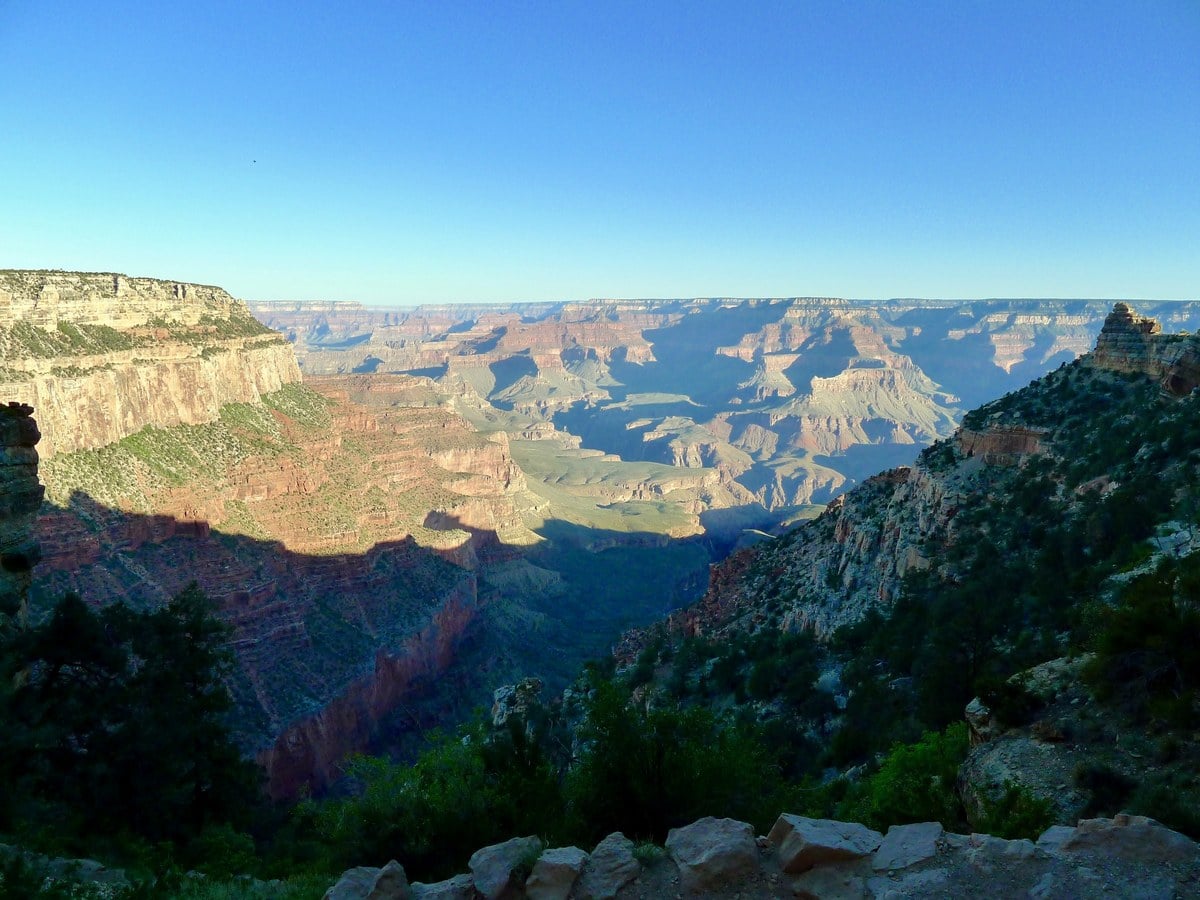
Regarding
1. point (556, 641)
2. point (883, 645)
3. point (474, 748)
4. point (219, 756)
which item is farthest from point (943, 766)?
point (556, 641)

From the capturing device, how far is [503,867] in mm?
9859

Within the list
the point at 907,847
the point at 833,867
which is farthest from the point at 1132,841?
the point at 833,867

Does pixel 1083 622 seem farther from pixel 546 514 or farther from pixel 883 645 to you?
pixel 546 514

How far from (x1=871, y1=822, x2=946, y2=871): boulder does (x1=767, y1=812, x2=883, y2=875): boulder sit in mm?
143

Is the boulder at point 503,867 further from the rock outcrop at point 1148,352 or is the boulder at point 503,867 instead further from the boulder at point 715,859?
the rock outcrop at point 1148,352

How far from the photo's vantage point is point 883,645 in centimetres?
2728

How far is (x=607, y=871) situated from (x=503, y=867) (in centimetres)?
140

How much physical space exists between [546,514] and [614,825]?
126784mm

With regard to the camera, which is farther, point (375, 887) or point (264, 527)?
point (264, 527)

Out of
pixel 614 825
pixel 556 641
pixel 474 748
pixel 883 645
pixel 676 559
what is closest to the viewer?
pixel 614 825

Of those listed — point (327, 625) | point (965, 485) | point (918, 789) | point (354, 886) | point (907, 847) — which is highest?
point (965, 485)

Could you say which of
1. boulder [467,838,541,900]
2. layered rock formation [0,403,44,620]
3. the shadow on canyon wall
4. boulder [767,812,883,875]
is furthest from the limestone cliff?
→ boulder [767,812,883,875]

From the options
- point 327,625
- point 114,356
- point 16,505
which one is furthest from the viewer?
point 327,625

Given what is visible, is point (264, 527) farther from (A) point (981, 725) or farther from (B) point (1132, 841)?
(B) point (1132, 841)
